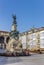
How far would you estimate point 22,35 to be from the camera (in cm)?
5272

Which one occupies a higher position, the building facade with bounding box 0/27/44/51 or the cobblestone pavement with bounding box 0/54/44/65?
the building facade with bounding box 0/27/44/51

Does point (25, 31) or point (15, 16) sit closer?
point (15, 16)

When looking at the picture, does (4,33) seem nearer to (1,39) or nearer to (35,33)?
(1,39)

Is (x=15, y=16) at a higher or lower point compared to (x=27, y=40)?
higher

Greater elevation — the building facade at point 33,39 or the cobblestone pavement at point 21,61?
the building facade at point 33,39

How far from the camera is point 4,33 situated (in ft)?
206

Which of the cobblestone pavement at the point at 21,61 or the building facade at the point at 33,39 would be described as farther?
the building facade at the point at 33,39

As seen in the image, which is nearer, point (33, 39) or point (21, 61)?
point (21, 61)

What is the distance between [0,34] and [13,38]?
2209cm

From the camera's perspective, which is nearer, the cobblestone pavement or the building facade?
the cobblestone pavement

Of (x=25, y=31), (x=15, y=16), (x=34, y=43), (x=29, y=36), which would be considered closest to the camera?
(x=15, y=16)

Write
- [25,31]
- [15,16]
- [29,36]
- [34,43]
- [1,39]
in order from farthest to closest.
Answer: [1,39] → [25,31] → [29,36] → [34,43] → [15,16]

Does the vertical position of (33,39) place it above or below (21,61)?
above

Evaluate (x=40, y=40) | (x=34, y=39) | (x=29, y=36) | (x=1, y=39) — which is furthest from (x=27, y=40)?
(x=1, y=39)
